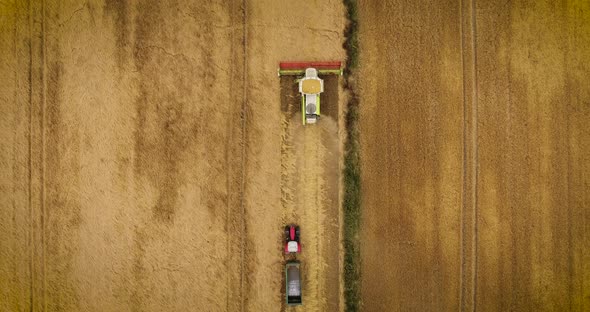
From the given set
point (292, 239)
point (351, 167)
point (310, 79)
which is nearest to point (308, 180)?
point (351, 167)

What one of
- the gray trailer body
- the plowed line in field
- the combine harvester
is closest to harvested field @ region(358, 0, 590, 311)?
the combine harvester

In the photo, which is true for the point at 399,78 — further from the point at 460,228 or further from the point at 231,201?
the point at 231,201

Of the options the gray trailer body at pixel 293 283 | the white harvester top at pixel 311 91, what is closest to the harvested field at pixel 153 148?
the white harvester top at pixel 311 91

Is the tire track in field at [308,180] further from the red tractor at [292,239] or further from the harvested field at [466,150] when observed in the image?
the harvested field at [466,150]

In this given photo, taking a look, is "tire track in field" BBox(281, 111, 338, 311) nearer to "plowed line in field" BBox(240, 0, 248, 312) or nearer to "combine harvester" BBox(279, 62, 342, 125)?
"combine harvester" BBox(279, 62, 342, 125)

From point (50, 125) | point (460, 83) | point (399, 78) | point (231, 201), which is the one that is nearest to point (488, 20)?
point (460, 83)

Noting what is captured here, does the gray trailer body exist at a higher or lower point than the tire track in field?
lower

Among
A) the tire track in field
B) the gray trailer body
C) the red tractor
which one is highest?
the tire track in field
